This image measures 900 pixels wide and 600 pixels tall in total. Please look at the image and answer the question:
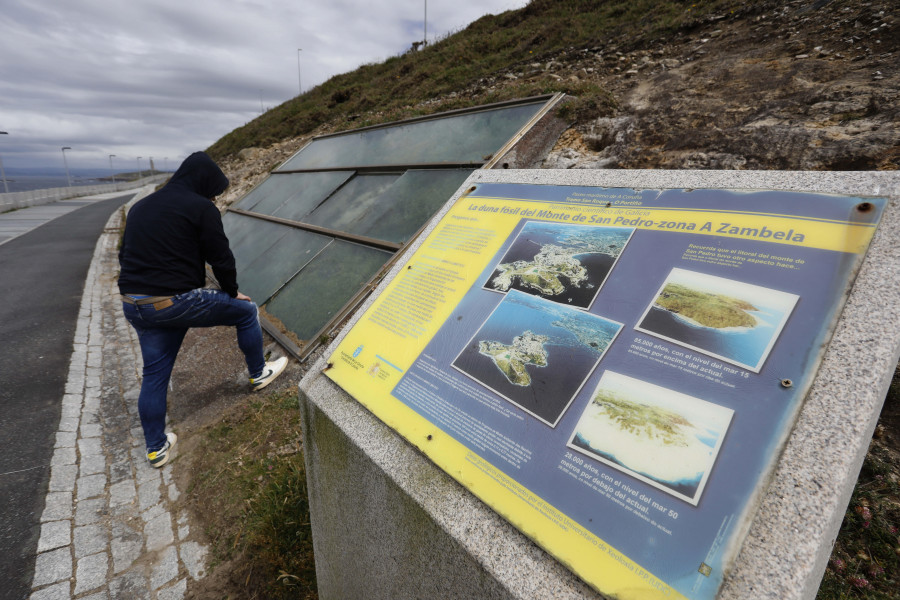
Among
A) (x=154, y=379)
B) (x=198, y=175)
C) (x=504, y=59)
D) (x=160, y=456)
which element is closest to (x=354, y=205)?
(x=198, y=175)

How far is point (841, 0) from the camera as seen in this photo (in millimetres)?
5109

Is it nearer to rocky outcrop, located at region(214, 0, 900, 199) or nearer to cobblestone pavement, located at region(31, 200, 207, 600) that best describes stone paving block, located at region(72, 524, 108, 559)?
cobblestone pavement, located at region(31, 200, 207, 600)

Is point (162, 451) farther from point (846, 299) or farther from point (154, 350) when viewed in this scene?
point (846, 299)

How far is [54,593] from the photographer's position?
8.00 feet

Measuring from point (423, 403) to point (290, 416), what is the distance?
218 centimetres

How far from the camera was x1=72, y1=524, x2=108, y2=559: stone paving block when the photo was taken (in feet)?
8.84

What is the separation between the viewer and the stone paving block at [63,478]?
318cm

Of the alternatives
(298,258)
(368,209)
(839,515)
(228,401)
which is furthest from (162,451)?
(839,515)

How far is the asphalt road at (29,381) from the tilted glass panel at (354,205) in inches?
135

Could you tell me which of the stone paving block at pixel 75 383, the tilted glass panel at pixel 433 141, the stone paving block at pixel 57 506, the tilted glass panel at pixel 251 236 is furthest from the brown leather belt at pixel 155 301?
the tilted glass panel at pixel 433 141

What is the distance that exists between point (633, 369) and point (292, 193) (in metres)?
6.41

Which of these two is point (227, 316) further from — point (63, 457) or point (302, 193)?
point (302, 193)

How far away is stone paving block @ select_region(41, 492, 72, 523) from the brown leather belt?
5.20 ft

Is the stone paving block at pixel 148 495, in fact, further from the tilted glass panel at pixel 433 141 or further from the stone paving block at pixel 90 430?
the tilted glass panel at pixel 433 141
